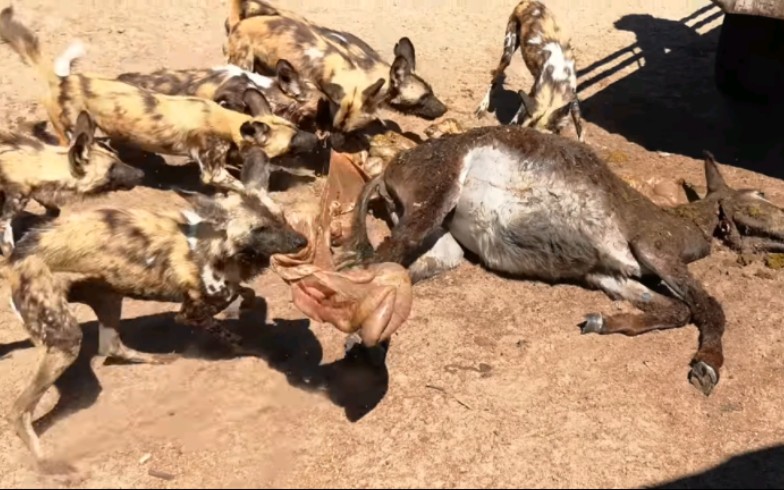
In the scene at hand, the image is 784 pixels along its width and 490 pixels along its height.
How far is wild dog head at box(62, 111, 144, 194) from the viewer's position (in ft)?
22.3

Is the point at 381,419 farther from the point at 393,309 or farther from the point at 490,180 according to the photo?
the point at 490,180

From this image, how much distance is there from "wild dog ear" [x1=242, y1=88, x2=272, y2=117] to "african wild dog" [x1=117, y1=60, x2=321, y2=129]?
33cm

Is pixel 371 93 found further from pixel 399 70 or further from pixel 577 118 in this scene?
pixel 577 118

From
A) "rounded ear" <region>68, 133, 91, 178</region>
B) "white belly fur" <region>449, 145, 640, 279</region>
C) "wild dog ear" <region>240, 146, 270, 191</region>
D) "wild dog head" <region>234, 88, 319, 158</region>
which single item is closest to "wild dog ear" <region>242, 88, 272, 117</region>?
"wild dog head" <region>234, 88, 319, 158</region>

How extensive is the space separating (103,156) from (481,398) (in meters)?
3.26

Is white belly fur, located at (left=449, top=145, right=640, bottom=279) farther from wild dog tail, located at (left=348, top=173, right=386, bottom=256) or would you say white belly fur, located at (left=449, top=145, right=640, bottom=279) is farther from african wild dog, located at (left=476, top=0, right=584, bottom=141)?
african wild dog, located at (left=476, top=0, right=584, bottom=141)

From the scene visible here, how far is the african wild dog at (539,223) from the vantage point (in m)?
6.88

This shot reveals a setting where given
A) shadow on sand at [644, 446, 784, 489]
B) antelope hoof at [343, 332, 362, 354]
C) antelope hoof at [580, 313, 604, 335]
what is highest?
shadow on sand at [644, 446, 784, 489]

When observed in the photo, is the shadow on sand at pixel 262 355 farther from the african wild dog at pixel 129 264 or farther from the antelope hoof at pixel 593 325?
the antelope hoof at pixel 593 325

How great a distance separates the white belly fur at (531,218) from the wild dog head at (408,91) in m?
1.94

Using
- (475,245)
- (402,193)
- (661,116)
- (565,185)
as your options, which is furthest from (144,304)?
(661,116)

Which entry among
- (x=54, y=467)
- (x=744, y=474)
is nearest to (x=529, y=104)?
(x=744, y=474)

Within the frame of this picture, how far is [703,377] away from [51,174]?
4668 mm

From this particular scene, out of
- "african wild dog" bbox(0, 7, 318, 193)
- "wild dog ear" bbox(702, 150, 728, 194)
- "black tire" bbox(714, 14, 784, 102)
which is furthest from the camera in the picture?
"black tire" bbox(714, 14, 784, 102)
